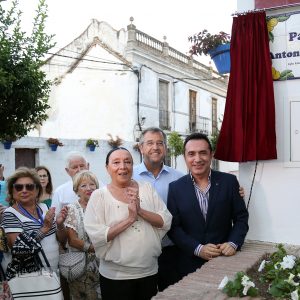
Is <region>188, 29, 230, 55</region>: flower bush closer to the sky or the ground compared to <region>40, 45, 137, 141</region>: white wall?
closer to the ground

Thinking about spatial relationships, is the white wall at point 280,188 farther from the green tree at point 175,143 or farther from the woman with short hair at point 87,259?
the green tree at point 175,143

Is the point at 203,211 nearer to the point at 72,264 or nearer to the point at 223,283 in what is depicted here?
the point at 223,283

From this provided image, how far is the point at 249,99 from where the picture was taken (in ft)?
10.7

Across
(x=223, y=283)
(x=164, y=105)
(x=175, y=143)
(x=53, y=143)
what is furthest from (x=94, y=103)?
(x=223, y=283)

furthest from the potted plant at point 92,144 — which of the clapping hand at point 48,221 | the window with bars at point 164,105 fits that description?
the clapping hand at point 48,221

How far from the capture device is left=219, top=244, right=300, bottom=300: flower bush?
2104 mm

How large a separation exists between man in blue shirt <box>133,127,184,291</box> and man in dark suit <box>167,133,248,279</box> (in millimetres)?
347

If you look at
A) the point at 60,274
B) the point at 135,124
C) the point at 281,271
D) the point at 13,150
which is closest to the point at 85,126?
the point at 135,124

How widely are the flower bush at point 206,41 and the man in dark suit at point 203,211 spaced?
1311 mm

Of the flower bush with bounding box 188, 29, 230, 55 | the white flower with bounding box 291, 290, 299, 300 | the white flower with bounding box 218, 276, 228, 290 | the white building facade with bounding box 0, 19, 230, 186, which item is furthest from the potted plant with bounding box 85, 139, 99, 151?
the white flower with bounding box 291, 290, 299, 300

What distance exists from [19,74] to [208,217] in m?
4.63

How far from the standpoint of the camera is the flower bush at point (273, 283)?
6.90ft

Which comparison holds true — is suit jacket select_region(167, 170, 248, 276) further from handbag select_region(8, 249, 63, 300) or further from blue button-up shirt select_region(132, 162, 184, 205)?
handbag select_region(8, 249, 63, 300)

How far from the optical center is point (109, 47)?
17.9m
